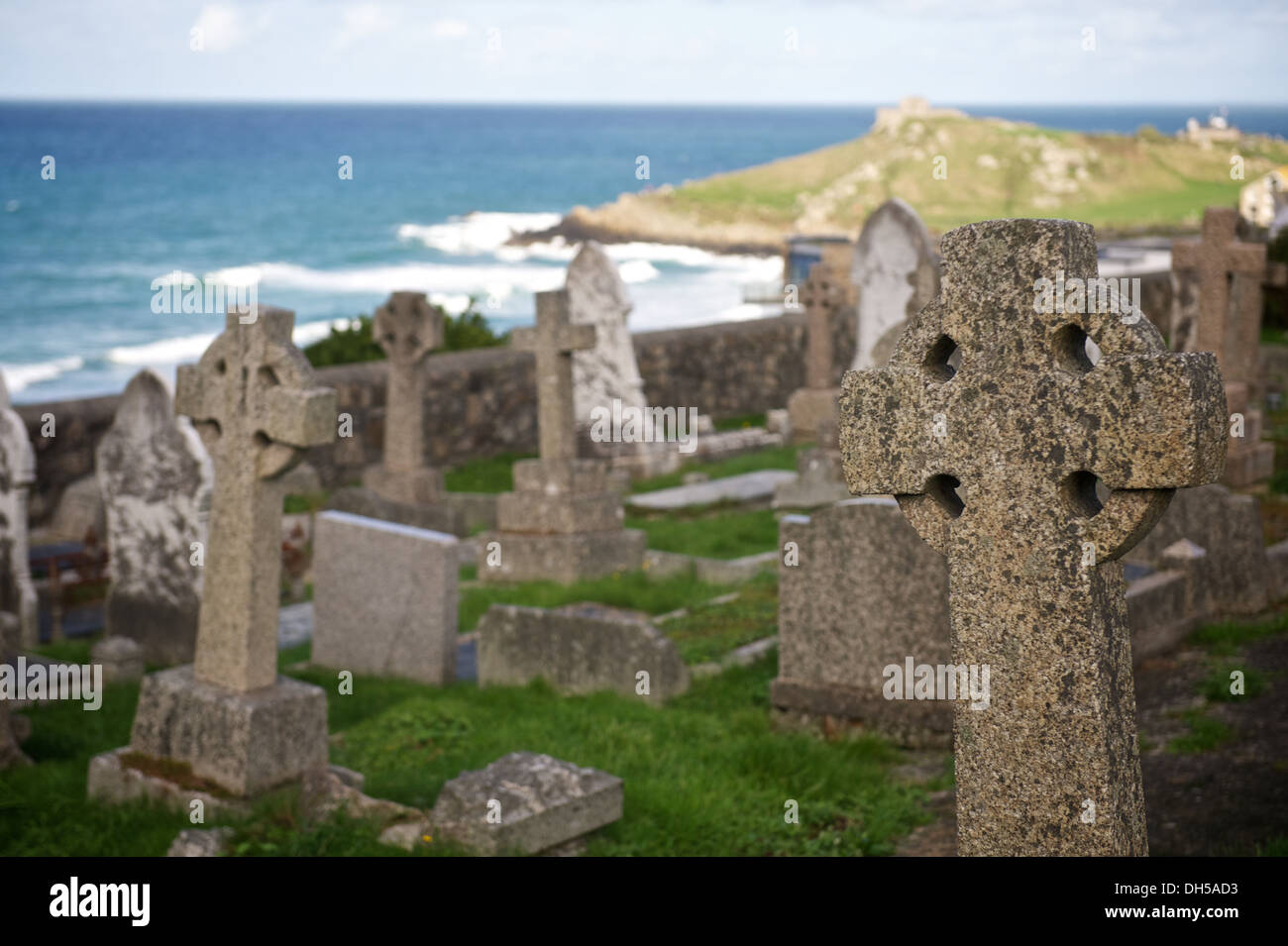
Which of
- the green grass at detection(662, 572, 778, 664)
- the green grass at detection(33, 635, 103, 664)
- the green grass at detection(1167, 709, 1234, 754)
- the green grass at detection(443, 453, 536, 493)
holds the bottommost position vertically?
the green grass at detection(33, 635, 103, 664)

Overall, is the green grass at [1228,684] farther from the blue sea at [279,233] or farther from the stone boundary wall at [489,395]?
the blue sea at [279,233]

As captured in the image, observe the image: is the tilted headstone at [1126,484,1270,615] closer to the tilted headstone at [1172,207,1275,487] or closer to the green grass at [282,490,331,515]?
the tilted headstone at [1172,207,1275,487]

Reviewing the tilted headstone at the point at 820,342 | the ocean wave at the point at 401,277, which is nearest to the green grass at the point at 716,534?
the tilted headstone at the point at 820,342

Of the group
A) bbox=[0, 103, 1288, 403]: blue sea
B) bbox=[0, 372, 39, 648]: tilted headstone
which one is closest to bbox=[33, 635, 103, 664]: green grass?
bbox=[0, 372, 39, 648]: tilted headstone

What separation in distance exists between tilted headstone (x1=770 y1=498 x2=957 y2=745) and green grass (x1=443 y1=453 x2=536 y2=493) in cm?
691

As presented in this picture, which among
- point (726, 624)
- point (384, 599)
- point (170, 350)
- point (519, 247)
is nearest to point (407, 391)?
point (384, 599)

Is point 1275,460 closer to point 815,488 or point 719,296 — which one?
point 815,488

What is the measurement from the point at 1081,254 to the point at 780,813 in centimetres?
301

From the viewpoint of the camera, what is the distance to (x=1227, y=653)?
7.29 metres

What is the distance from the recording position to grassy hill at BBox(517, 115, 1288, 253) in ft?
187

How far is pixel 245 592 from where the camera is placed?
5.82 meters

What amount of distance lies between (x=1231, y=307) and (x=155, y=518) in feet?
Answer: 28.8

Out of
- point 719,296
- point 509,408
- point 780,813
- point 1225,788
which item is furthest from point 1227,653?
point 719,296

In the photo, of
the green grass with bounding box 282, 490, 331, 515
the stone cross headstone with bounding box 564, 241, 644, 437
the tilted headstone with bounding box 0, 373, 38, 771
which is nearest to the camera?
the tilted headstone with bounding box 0, 373, 38, 771
